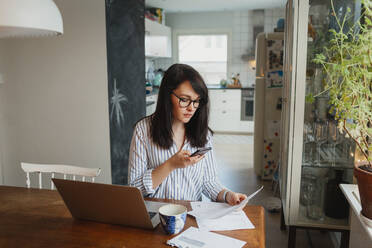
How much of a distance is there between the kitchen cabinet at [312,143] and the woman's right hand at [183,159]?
1.14 m

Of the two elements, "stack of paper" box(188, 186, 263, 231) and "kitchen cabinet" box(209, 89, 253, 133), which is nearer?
"stack of paper" box(188, 186, 263, 231)

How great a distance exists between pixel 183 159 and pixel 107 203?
37 centimetres

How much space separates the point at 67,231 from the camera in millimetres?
1201

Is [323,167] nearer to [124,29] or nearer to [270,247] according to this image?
[270,247]

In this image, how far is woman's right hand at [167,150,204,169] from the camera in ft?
4.48

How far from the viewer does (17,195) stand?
5.14 feet

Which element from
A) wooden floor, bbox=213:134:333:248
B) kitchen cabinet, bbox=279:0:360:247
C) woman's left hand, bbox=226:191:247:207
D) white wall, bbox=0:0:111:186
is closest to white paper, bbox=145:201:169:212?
woman's left hand, bbox=226:191:247:207

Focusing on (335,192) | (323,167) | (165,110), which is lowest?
(335,192)

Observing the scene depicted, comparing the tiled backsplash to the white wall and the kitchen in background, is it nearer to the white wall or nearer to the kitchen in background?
the kitchen in background

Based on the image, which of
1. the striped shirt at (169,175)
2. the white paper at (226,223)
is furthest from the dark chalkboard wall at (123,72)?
the white paper at (226,223)

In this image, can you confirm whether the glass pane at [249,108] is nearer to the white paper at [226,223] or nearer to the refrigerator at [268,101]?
the refrigerator at [268,101]

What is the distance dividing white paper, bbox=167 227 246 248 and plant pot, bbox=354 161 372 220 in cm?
57

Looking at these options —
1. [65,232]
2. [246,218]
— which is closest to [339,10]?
[246,218]

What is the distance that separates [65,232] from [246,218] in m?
0.66
